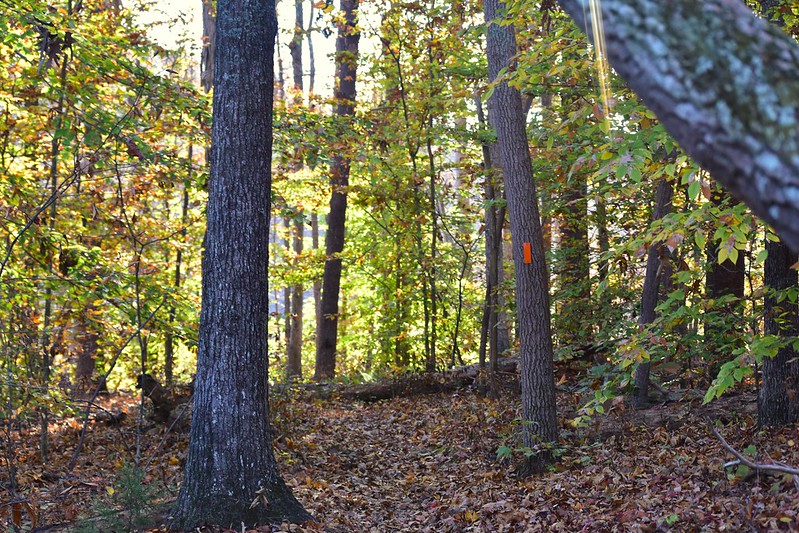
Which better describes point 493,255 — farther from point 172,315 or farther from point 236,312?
point 236,312

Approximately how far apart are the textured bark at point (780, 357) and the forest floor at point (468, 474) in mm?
199

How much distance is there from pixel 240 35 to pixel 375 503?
4780 millimetres

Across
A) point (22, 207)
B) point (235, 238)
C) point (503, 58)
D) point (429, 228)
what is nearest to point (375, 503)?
point (235, 238)

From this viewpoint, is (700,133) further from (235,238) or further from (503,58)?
(503,58)

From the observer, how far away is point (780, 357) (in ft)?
20.3

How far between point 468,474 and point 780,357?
360 cm

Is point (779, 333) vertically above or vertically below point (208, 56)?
below

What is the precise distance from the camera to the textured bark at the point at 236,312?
5562 millimetres

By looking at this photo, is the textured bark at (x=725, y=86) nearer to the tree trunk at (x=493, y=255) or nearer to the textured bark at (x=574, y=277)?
the tree trunk at (x=493, y=255)

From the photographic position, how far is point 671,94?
6.23ft

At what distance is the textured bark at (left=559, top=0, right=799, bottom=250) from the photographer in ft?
5.80

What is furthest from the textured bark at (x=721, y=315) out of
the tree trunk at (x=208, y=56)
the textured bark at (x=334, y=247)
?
the tree trunk at (x=208, y=56)

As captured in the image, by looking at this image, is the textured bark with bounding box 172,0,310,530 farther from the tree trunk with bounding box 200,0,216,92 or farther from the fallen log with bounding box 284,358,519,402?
the tree trunk with bounding box 200,0,216,92

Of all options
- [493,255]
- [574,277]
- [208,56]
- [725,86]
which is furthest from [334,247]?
[725,86]
